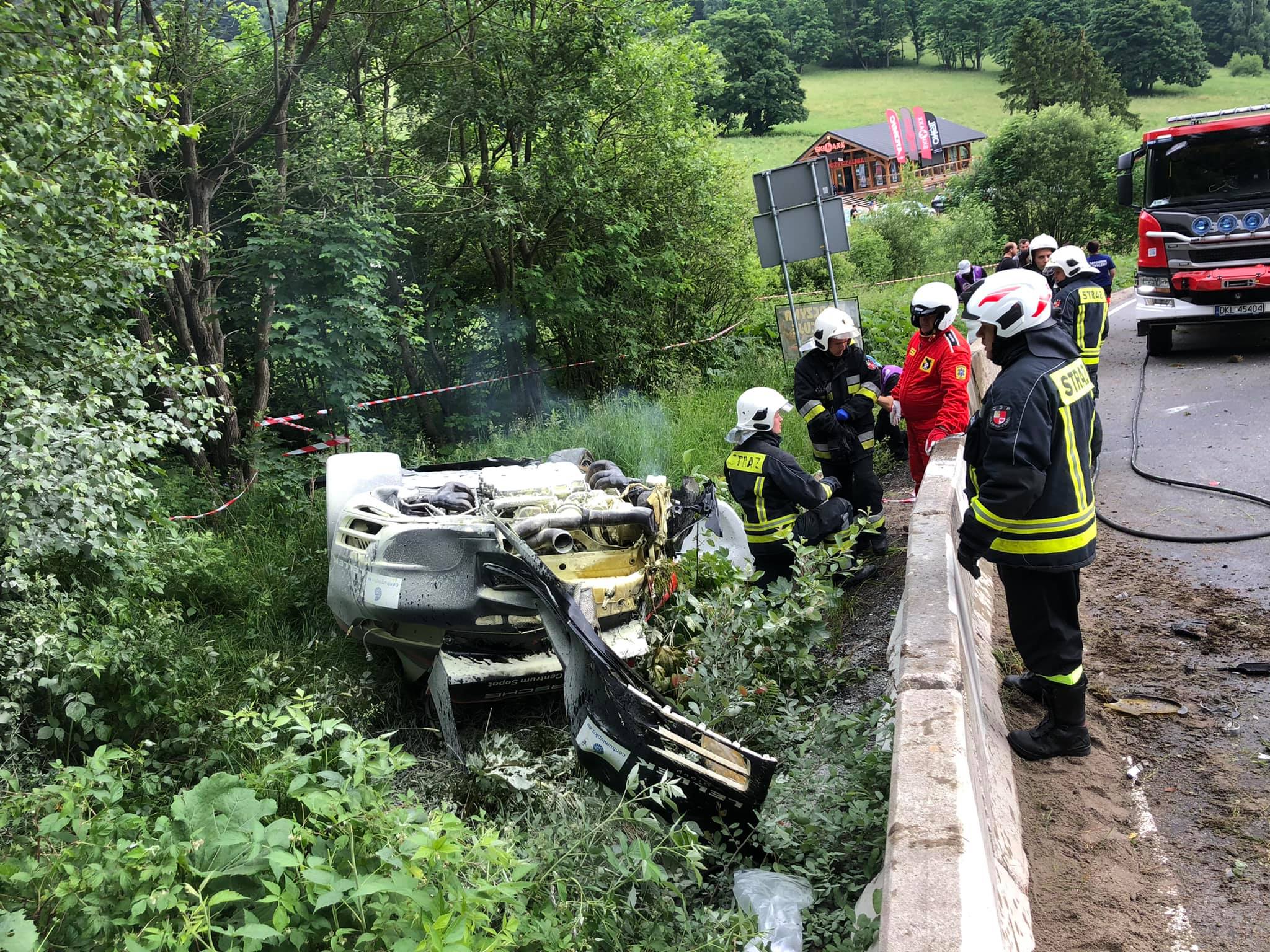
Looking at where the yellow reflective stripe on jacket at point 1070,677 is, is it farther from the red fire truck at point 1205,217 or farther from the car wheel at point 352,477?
the red fire truck at point 1205,217

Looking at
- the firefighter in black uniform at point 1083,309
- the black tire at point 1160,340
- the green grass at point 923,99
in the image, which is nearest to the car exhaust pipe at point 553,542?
the firefighter in black uniform at point 1083,309

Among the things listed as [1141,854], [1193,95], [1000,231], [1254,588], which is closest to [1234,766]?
[1141,854]

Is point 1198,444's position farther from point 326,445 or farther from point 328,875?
point 328,875

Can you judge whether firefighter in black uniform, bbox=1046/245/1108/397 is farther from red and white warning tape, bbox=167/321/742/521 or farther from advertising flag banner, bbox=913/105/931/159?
advertising flag banner, bbox=913/105/931/159

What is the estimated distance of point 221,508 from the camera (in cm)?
714

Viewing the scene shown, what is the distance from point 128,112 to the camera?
4.54m

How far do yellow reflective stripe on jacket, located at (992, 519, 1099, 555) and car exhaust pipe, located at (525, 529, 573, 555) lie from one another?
2.00m

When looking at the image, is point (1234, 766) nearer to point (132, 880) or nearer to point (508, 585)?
point (508, 585)

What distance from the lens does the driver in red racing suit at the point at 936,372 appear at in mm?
6055

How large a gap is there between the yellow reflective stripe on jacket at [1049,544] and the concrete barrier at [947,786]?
30 cm

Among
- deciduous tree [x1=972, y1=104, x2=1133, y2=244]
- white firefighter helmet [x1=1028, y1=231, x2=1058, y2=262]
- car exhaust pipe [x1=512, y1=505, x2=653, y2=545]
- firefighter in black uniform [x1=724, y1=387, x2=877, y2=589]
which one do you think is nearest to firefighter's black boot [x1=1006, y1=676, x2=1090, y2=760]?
firefighter in black uniform [x1=724, y1=387, x2=877, y2=589]

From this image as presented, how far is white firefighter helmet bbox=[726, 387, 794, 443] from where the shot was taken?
17.6ft

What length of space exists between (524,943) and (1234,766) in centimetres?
287

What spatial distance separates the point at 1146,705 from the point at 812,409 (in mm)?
2946
